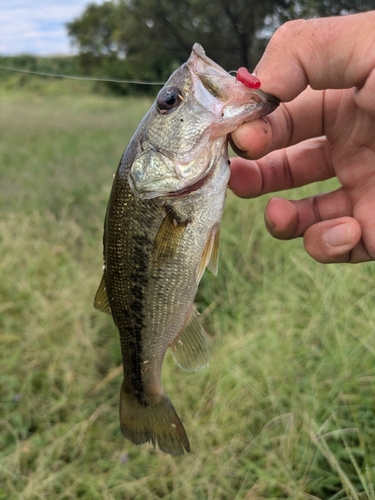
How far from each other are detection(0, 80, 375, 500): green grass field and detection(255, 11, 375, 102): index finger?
1643 millimetres

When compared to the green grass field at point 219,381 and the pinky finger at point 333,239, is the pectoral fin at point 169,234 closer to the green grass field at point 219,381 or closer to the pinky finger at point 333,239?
the pinky finger at point 333,239

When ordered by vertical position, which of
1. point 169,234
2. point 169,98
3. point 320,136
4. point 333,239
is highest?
point 169,98

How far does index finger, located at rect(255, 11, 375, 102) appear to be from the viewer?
1219 mm

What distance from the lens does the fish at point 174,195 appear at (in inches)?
49.4

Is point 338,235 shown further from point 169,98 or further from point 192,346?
point 169,98

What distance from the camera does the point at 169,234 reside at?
1.32 metres

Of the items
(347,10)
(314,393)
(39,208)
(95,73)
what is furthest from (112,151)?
(95,73)

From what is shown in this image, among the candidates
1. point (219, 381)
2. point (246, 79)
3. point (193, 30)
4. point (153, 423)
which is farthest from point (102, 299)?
point (193, 30)

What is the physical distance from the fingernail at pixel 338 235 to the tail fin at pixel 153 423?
94cm

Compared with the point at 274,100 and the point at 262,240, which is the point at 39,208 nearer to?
the point at 262,240

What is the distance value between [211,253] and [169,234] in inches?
6.6

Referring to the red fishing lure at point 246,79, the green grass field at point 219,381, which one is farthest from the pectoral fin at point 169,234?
the green grass field at point 219,381

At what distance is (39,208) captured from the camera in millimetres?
4812

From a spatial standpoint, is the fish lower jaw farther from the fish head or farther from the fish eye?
the fish eye
